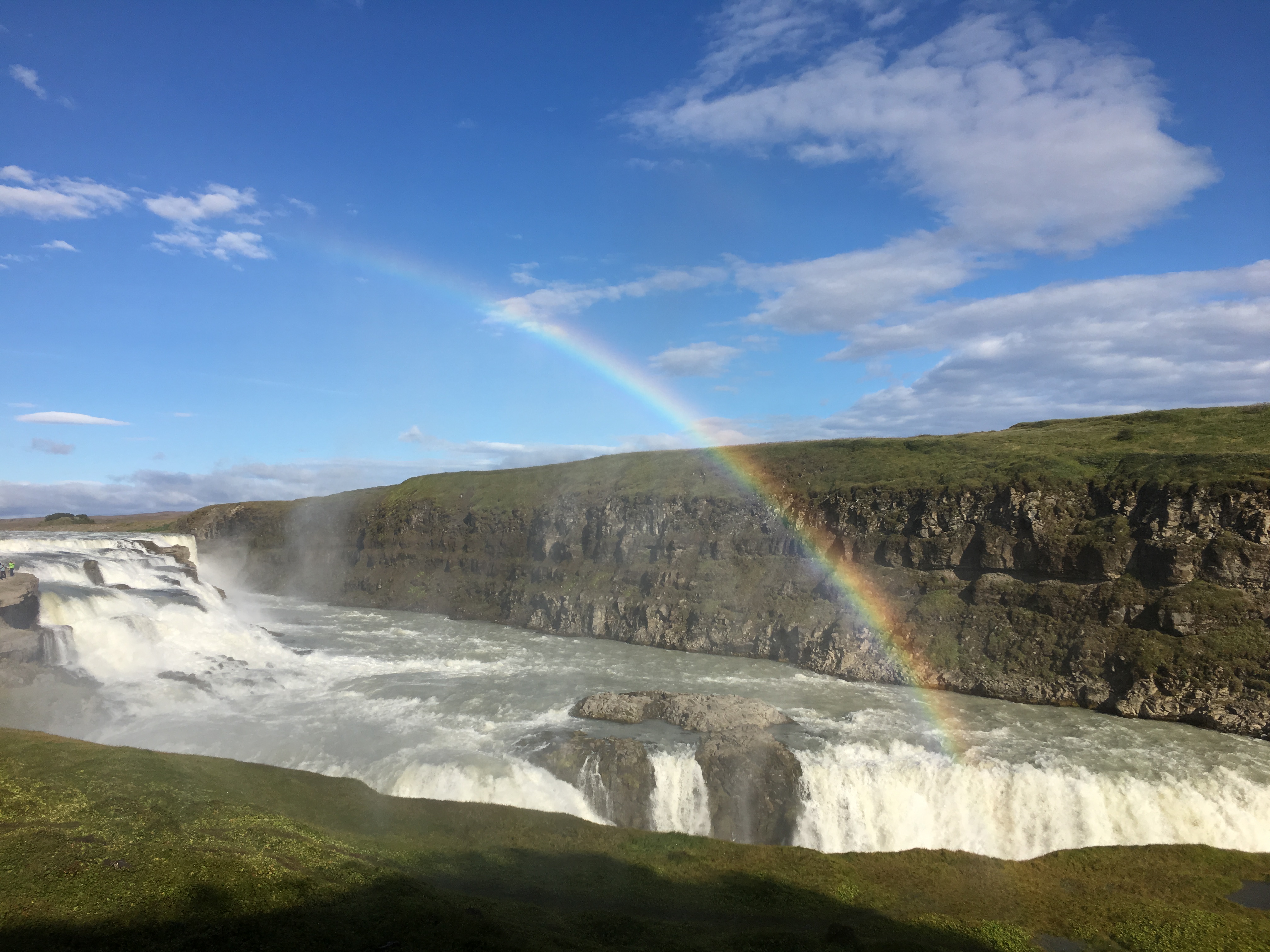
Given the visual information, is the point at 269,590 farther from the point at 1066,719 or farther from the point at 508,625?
the point at 1066,719

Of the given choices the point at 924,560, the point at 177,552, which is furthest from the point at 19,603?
the point at 924,560

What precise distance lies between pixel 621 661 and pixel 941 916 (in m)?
33.2

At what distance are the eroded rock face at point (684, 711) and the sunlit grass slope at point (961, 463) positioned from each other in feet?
93.0

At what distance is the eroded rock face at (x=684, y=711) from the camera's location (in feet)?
118

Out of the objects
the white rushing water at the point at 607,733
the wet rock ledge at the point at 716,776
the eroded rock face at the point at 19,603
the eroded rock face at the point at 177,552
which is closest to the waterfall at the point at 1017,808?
the white rushing water at the point at 607,733

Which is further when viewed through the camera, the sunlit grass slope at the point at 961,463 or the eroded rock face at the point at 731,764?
the sunlit grass slope at the point at 961,463

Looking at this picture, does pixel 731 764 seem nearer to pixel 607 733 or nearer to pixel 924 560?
pixel 607 733

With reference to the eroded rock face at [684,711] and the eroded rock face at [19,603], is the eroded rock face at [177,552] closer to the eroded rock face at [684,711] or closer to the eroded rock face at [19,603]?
the eroded rock face at [19,603]

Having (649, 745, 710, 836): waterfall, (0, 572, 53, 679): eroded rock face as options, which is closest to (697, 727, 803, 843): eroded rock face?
(649, 745, 710, 836): waterfall

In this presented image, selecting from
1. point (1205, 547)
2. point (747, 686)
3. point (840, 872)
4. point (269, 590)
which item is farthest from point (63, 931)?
point (269, 590)

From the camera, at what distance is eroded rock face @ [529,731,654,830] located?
30125 millimetres

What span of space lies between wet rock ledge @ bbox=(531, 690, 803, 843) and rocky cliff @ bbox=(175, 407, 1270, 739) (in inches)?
742

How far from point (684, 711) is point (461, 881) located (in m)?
17.1

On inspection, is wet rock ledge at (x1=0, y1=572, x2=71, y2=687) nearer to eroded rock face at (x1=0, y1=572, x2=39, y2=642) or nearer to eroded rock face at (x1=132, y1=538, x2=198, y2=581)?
eroded rock face at (x1=0, y1=572, x2=39, y2=642)
